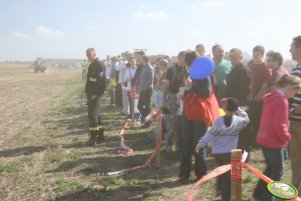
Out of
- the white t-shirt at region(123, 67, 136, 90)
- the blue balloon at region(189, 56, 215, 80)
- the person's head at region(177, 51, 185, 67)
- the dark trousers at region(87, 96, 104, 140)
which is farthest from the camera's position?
the white t-shirt at region(123, 67, 136, 90)

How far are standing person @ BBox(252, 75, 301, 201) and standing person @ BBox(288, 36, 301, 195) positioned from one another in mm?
500

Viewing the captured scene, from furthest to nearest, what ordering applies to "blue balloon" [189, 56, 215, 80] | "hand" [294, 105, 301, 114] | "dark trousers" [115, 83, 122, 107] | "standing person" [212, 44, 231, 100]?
"dark trousers" [115, 83, 122, 107] → "standing person" [212, 44, 231, 100] → "blue balloon" [189, 56, 215, 80] → "hand" [294, 105, 301, 114]

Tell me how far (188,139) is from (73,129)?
5.98 metres

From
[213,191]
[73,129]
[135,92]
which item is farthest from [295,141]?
[73,129]

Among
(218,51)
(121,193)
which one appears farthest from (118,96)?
(121,193)

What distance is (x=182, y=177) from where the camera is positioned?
6680mm

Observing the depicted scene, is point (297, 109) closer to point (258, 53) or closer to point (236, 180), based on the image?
point (236, 180)

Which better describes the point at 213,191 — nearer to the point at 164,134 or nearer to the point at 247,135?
the point at 247,135

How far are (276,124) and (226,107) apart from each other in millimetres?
649

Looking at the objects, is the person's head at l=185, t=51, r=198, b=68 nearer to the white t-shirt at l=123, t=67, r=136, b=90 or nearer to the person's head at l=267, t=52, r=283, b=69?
the person's head at l=267, t=52, r=283, b=69

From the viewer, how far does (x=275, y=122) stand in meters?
4.86

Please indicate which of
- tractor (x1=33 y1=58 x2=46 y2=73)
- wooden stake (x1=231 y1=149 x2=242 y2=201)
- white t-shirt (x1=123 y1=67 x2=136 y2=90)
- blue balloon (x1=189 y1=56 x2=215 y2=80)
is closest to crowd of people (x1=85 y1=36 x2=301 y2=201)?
blue balloon (x1=189 y1=56 x2=215 y2=80)

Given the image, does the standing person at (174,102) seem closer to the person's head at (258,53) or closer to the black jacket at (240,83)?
the black jacket at (240,83)

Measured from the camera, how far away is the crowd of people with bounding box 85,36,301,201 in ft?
16.5
